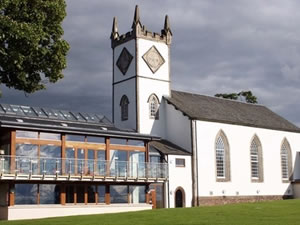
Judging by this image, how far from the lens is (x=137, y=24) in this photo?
150ft

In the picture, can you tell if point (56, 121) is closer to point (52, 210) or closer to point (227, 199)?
point (52, 210)

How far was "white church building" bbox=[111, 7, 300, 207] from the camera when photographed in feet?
139

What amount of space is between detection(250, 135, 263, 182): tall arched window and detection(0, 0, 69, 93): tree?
30.6m

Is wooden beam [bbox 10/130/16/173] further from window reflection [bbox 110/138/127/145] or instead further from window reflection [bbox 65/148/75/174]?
window reflection [bbox 110/138/127/145]

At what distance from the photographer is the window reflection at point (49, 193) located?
3142 cm

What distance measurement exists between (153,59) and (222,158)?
440 inches

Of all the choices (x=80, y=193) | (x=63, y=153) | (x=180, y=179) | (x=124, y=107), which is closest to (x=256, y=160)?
(x=180, y=179)

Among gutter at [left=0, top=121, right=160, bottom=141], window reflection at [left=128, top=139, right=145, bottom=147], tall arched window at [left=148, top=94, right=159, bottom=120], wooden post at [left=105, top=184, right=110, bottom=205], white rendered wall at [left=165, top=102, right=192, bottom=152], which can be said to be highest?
tall arched window at [left=148, top=94, right=159, bottom=120]

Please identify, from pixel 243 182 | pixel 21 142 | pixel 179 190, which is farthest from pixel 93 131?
pixel 243 182

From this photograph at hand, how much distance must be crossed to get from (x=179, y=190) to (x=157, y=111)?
8.32 m

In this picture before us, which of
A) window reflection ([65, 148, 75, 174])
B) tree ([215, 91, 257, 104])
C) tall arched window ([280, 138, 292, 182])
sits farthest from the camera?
tree ([215, 91, 257, 104])

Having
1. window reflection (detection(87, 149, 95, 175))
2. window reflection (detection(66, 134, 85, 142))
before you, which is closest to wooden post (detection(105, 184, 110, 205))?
window reflection (detection(87, 149, 95, 175))

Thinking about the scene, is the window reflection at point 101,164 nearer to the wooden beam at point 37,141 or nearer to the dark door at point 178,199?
the wooden beam at point 37,141

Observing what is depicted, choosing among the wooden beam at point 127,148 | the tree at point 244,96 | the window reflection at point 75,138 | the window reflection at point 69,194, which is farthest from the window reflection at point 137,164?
the tree at point 244,96
